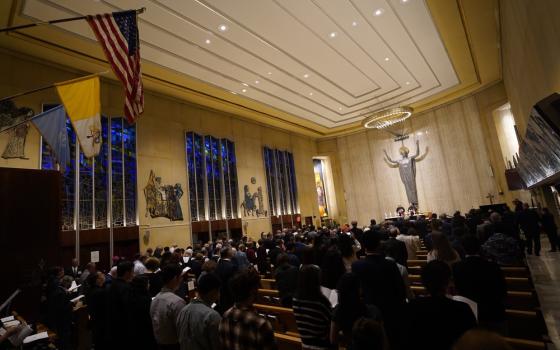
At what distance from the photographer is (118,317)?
9.62ft

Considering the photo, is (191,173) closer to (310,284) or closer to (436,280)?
(310,284)

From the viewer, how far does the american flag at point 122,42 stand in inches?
175

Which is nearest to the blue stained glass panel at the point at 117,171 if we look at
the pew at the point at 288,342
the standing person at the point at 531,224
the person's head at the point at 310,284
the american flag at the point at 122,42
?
the american flag at the point at 122,42

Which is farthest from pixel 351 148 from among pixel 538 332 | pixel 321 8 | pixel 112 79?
pixel 538 332

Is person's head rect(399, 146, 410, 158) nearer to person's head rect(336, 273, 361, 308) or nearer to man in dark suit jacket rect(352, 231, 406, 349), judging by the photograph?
man in dark suit jacket rect(352, 231, 406, 349)

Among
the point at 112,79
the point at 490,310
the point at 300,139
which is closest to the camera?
the point at 490,310

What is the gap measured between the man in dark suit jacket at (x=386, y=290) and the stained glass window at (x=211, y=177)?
1220cm

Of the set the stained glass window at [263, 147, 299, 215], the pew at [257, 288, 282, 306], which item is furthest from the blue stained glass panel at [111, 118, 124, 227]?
the stained glass window at [263, 147, 299, 215]

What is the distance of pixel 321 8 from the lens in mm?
9570

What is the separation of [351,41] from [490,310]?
436 inches

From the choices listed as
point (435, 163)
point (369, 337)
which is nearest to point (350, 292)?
point (369, 337)

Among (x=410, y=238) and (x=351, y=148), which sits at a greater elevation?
(x=351, y=148)

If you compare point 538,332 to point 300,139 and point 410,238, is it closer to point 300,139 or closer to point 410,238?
point 410,238

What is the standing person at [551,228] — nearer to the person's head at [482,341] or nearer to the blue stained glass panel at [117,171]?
the person's head at [482,341]
